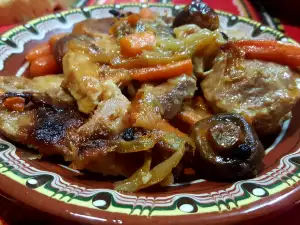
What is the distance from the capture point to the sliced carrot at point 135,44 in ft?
7.29

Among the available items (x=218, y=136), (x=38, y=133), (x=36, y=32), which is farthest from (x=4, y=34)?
(x=218, y=136)

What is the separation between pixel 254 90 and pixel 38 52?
1.58 meters

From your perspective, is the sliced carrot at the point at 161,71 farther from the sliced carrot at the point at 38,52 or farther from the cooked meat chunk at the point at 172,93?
the sliced carrot at the point at 38,52

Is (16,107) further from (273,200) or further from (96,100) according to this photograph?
(273,200)

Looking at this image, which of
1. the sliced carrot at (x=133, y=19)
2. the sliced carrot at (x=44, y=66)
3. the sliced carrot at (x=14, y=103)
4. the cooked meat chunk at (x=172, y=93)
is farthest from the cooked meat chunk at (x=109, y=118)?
the sliced carrot at (x=44, y=66)

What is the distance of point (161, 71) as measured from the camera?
7.11ft

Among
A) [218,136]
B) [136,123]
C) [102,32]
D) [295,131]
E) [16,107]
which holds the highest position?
[102,32]

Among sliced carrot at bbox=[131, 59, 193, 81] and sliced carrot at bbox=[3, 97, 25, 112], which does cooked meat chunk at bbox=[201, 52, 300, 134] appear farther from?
sliced carrot at bbox=[3, 97, 25, 112]

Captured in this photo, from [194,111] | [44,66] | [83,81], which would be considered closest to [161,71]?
[194,111]

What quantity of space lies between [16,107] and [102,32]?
2.94ft

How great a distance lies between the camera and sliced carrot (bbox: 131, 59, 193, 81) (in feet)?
7.09

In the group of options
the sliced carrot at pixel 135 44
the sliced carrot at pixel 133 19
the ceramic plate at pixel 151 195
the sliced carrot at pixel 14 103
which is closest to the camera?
the ceramic plate at pixel 151 195

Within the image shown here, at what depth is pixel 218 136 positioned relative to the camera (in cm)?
181

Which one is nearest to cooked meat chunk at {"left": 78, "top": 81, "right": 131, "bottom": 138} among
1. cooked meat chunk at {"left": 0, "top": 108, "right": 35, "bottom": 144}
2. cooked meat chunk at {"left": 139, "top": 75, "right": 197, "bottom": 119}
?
cooked meat chunk at {"left": 139, "top": 75, "right": 197, "bottom": 119}
